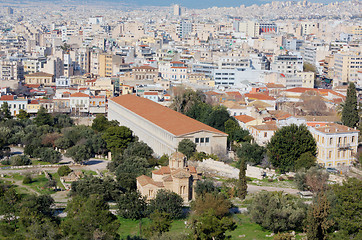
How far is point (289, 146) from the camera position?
141 feet

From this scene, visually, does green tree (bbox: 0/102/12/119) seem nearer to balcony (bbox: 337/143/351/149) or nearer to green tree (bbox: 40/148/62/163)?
green tree (bbox: 40/148/62/163)

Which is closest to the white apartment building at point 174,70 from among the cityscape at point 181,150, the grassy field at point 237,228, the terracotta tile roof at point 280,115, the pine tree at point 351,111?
the cityscape at point 181,150

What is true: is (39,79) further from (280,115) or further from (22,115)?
(280,115)

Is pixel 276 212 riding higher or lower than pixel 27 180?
higher

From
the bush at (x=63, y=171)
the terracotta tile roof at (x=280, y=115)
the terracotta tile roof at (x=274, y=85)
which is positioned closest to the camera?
the bush at (x=63, y=171)

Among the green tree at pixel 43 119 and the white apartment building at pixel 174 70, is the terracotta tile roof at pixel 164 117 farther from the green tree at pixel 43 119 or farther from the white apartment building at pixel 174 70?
the white apartment building at pixel 174 70

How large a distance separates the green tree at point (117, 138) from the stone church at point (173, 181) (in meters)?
13.2

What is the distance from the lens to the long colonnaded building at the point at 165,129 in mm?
46969

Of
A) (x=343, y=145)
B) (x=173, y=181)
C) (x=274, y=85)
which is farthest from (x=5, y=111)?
(x=343, y=145)

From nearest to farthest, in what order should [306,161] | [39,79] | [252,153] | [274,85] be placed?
[306,161] < [252,153] < [274,85] < [39,79]

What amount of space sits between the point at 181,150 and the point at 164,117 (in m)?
7.77

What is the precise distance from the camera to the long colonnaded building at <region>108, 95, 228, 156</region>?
4697 cm

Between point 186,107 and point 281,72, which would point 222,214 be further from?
point 281,72

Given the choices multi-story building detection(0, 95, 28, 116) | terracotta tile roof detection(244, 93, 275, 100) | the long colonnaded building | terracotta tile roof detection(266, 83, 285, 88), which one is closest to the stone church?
the long colonnaded building
